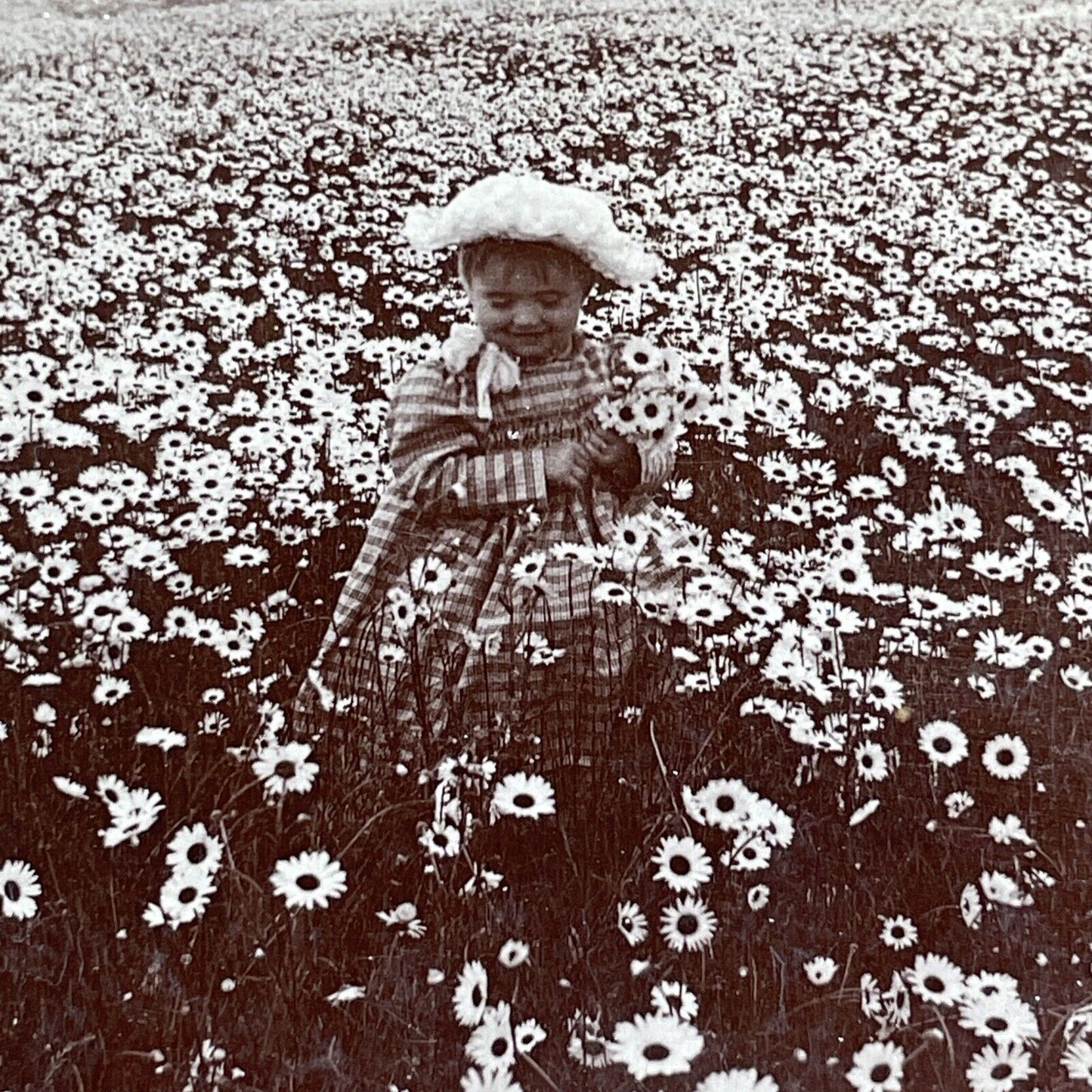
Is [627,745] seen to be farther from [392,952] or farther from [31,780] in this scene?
[31,780]

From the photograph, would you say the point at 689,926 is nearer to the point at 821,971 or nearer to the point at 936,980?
the point at 821,971

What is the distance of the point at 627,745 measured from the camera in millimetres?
2336

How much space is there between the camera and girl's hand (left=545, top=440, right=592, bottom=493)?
7.98 feet

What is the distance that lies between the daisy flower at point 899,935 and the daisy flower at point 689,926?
11.3 inches

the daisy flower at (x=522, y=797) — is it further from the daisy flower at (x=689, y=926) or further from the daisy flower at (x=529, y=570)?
the daisy flower at (x=529, y=570)

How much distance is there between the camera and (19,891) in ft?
5.70

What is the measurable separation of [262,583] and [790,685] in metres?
1.44

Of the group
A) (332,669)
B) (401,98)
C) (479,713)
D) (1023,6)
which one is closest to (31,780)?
(332,669)

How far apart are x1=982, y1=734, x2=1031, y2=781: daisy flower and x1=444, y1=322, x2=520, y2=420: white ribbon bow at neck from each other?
3.97ft

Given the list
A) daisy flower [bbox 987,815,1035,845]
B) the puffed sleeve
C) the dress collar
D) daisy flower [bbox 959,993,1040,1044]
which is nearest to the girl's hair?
the dress collar

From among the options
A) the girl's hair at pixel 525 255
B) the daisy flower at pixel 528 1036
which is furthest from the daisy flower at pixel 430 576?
the daisy flower at pixel 528 1036

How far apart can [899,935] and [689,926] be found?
356 millimetres

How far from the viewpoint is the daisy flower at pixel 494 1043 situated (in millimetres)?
1418

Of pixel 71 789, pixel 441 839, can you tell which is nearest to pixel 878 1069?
pixel 441 839
